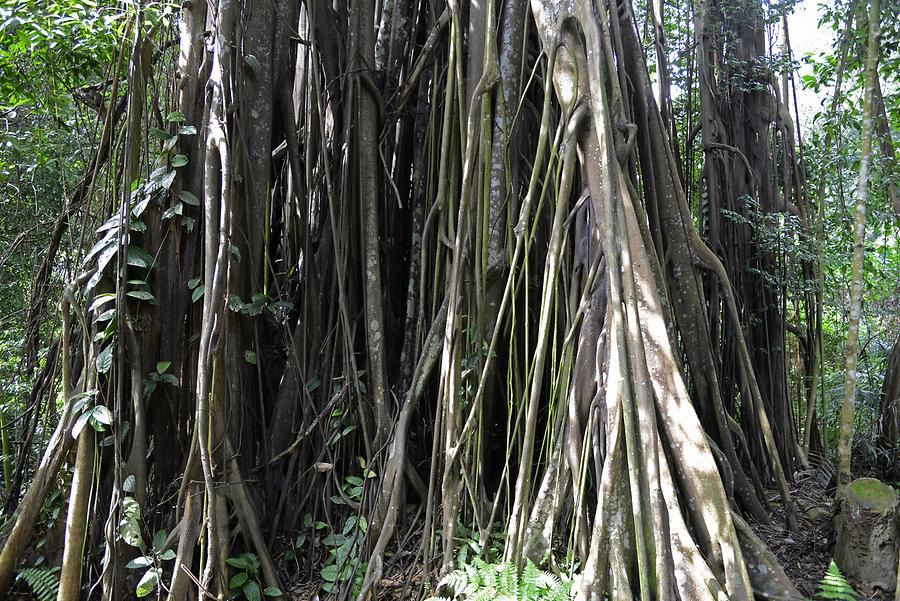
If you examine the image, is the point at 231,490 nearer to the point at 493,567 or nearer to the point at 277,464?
the point at 277,464

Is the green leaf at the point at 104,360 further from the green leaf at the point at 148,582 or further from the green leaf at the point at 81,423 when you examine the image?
the green leaf at the point at 148,582

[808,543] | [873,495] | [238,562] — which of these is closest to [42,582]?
[238,562]

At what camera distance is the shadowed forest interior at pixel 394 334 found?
107 inches

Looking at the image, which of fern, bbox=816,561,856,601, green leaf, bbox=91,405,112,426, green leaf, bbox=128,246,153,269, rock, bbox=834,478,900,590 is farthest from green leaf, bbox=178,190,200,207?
rock, bbox=834,478,900,590

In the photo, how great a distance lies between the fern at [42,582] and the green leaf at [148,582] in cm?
46

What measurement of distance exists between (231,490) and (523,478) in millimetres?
1229

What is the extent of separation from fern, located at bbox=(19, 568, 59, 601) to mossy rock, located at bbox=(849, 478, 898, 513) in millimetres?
3320

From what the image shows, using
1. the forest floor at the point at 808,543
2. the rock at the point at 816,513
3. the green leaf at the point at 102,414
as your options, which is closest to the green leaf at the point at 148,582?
the green leaf at the point at 102,414

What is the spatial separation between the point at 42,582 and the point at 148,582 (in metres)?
0.56

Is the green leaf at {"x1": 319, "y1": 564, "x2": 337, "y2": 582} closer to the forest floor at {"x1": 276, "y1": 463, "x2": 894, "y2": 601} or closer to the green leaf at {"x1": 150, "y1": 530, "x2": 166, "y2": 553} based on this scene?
the forest floor at {"x1": 276, "y1": 463, "x2": 894, "y2": 601}

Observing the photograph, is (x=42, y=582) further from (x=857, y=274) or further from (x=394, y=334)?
(x=857, y=274)

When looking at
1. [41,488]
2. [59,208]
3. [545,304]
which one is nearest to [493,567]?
[545,304]

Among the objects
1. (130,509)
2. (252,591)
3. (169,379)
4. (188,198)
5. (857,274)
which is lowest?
(252,591)

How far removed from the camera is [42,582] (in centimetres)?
291
